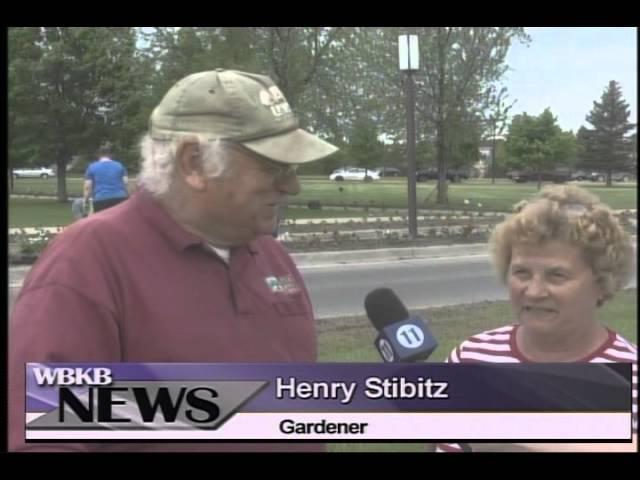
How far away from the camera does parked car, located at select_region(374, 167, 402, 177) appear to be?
5.85ft

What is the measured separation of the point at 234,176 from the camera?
4.75 ft

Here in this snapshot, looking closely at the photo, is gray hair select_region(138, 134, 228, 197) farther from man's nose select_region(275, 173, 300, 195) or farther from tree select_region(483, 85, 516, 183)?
tree select_region(483, 85, 516, 183)

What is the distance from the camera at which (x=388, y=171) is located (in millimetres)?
1788

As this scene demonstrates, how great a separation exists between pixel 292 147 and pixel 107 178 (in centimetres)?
44

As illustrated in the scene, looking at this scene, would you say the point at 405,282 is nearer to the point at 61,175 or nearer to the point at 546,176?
the point at 546,176

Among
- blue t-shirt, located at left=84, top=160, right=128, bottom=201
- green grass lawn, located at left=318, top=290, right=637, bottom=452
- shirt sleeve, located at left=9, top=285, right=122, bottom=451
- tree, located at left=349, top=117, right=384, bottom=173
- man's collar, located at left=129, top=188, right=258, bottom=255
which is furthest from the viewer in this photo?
tree, located at left=349, top=117, right=384, bottom=173

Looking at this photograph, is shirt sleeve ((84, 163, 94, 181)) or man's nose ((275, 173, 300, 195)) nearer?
man's nose ((275, 173, 300, 195))

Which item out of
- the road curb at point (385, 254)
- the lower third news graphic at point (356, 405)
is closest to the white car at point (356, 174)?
the road curb at point (385, 254)

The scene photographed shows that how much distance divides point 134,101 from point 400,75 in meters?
0.66

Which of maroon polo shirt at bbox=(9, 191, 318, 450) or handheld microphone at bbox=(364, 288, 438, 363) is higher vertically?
maroon polo shirt at bbox=(9, 191, 318, 450)

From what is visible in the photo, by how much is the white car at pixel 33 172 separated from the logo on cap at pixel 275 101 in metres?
0.63

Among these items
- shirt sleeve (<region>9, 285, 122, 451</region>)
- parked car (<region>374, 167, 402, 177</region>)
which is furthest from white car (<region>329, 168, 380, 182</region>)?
shirt sleeve (<region>9, 285, 122, 451</region>)

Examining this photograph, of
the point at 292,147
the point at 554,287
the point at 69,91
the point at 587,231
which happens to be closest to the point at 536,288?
the point at 554,287
